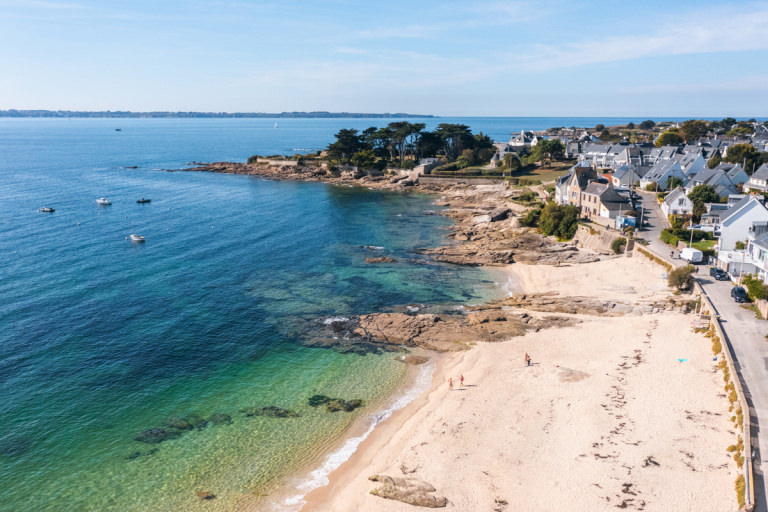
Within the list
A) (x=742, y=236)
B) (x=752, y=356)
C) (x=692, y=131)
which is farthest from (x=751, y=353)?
(x=692, y=131)

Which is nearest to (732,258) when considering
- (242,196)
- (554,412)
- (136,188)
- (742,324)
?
(742,324)

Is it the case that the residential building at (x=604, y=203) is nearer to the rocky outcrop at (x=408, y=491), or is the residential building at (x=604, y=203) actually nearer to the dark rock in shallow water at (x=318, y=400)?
the dark rock in shallow water at (x=318, y=400)

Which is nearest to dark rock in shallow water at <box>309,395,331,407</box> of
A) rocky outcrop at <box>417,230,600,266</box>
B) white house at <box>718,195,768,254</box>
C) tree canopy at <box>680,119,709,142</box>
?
rocky outcrop at <box>417,230,600,266</box>

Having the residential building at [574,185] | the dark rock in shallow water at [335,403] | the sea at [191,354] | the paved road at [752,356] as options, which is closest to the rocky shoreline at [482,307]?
the sea at [191,354]

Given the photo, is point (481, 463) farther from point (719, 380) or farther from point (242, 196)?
point (242, 196)

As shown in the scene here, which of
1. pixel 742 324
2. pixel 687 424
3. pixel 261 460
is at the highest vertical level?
pixel 742 324

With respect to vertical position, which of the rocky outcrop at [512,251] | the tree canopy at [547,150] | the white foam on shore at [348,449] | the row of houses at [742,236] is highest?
the tree canopy at [547,150]

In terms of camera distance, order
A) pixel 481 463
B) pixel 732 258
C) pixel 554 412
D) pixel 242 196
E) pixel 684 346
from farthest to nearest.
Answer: pixel 242 196 → pixel 732 258 → pixel 684 346 → pixel 554 412 → pixel 481 463
